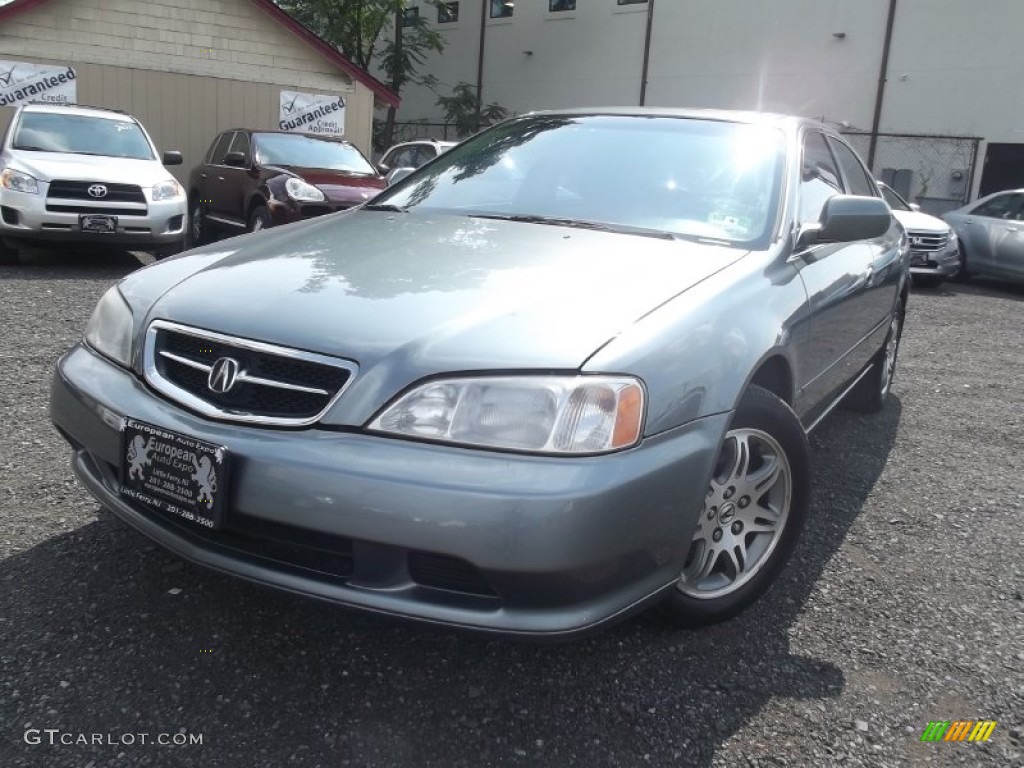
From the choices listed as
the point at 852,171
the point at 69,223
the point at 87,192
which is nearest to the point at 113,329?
the point at 852,171

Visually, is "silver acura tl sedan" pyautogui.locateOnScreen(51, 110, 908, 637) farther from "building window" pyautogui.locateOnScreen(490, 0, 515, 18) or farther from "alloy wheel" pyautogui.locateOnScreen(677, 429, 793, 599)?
"building window" pyautogui.locateOnScreen(490, 0, 515, 18)

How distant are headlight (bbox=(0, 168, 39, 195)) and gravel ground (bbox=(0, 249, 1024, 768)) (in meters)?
5.51

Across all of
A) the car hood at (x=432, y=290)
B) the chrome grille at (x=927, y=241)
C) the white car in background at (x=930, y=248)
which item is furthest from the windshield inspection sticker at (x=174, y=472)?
the chrome grille at (x=927, y=241)

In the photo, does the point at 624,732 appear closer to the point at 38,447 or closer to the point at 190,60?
the point at 38,447

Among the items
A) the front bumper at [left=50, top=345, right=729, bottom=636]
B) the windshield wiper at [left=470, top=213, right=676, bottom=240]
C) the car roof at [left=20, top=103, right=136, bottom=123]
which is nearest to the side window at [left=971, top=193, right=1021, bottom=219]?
the car roof at [left=20, top=103, right=136, bottom=123]

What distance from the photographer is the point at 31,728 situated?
6.79 ft

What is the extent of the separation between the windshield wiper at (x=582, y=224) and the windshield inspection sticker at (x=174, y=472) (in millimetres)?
1456

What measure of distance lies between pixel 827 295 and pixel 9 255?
318 inches

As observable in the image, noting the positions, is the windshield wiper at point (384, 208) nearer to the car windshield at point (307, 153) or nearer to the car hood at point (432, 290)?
the car hood at point (432, 290)

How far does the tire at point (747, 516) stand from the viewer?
101 inches

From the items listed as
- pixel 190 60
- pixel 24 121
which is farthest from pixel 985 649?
pixel 190 60

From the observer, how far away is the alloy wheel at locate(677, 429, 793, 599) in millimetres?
2564

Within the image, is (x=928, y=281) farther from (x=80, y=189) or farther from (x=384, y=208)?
(x=384, y=208)

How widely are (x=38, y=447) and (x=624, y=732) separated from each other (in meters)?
2.70
